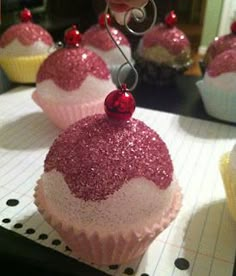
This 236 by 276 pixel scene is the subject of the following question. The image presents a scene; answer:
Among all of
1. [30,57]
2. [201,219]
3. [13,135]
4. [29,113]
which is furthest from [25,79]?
[201,219]

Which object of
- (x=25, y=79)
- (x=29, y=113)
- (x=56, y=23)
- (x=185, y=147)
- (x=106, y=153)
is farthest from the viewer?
(x=56, y=23)

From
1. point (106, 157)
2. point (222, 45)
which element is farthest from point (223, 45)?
point (106, 157)

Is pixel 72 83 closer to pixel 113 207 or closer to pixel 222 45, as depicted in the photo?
pixel 113 207

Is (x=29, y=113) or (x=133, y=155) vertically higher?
(x=133, y=155)

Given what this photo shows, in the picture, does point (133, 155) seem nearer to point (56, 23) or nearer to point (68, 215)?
point (68, 215)

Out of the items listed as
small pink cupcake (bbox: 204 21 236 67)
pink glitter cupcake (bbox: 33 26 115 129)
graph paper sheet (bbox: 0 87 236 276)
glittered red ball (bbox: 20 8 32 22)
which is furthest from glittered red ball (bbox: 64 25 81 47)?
small pink cupcake (bbox: 204 21 236 67)

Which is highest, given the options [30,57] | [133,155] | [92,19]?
[133,155]
